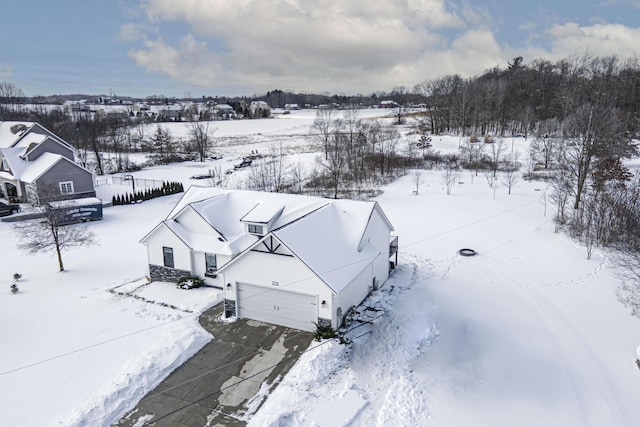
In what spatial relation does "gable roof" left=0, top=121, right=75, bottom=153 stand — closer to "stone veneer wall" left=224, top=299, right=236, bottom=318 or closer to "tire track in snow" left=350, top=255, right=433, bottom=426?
"stone veneer wall" left=224, top=299, right=236, bottom=318

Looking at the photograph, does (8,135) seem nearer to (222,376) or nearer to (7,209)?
(7,209)

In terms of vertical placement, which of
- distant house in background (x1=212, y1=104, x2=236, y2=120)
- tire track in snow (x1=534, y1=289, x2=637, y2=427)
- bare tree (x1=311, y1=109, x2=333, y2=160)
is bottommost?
tire track in snow (x1=534, y1=289, x2=637, y2=427)

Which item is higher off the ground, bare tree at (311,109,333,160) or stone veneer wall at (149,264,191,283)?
bare tree at (311,109,333,160)

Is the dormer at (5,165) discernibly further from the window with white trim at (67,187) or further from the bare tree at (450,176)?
the bare tree at (450,176)

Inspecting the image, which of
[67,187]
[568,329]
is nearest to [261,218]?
[568,329]

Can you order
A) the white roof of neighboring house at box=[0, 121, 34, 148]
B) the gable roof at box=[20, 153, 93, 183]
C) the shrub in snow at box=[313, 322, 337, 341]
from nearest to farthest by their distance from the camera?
the shrub in snow at box=[313, 322, 337, 341]
the gable roof at box=[20, 153, 93, 183]
the white roof of neighboring house at box=[0, 121, 34, 148]

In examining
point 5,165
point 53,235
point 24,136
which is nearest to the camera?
point 53,235

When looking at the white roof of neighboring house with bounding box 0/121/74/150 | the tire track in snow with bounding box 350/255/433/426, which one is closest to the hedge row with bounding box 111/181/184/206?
the white roof of neighboring house with bounding box 0/121/74/150

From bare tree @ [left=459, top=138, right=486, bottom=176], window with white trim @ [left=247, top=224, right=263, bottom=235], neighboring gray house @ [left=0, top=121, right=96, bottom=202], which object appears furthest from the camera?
bare tree @ [left=459, top=138, right=486, bottom=176]
